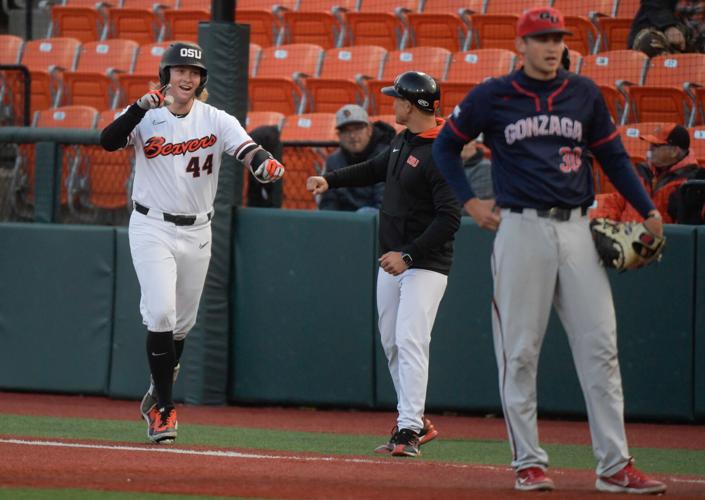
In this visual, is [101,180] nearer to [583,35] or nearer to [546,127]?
[583,35]

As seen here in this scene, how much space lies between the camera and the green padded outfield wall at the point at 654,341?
323 inches

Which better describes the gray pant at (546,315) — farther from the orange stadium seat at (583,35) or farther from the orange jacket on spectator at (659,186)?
the orange stadium seat at (583,35)

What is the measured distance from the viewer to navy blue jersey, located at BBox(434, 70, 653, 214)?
15.2 feet

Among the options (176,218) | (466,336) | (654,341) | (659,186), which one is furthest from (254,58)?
(176,218)

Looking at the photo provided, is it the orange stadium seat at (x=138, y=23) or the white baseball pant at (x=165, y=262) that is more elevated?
the orange stadium seat at (x=138, y=23)

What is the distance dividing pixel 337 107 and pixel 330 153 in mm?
2282

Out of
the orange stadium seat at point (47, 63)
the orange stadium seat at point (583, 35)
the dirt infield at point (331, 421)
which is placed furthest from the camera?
the orange stadium seat at point (47, 63)

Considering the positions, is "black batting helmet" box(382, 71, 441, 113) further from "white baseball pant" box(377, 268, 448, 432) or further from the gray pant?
the gray pant

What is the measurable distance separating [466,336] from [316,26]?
622 centimetres

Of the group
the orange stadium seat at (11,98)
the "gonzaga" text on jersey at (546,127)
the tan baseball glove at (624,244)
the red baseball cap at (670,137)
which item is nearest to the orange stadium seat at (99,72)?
the orange stadium seat at (11,98)

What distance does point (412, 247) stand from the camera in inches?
242

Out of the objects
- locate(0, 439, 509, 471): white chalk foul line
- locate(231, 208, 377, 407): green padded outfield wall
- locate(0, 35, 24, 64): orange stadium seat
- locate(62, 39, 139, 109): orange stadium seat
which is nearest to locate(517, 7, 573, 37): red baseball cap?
locate(0, 439, 509, 471): white chalk foul line

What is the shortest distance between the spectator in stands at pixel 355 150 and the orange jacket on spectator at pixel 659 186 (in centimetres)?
167

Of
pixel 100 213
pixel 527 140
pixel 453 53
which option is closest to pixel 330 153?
pixel 100 213
